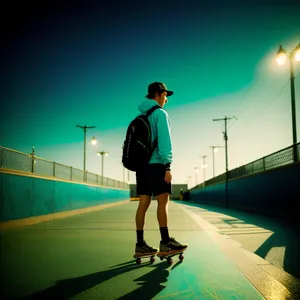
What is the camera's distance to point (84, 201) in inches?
611

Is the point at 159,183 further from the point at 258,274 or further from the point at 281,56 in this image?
the point at 281,56

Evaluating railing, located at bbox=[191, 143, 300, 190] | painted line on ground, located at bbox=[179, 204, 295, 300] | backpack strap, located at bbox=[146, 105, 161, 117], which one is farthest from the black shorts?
railing, located at bbox=[191, 143, 300, 190]

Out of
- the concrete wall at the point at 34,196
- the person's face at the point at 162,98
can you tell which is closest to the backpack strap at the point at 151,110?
the person's face at the point at 162,98

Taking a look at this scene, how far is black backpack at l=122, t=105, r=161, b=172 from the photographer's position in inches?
142

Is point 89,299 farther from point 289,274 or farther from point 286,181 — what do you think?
point 286,181

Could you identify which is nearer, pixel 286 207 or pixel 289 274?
pixel 289 274

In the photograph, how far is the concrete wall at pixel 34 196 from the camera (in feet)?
23.4

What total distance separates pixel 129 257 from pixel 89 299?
1.62m

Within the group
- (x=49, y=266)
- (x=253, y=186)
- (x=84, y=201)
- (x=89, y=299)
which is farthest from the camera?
(x=84, y=201)

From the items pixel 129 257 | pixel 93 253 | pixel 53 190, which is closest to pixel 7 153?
pixel 53 190

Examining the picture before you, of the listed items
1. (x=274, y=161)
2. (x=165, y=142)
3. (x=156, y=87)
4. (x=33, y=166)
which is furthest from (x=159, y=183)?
(x=274, y=161)

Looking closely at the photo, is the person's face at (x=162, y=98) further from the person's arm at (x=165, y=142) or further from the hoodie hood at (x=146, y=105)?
the person's arm at (x=165, y=142)

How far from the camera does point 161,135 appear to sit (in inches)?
145

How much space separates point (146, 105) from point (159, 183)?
1.10 metres
